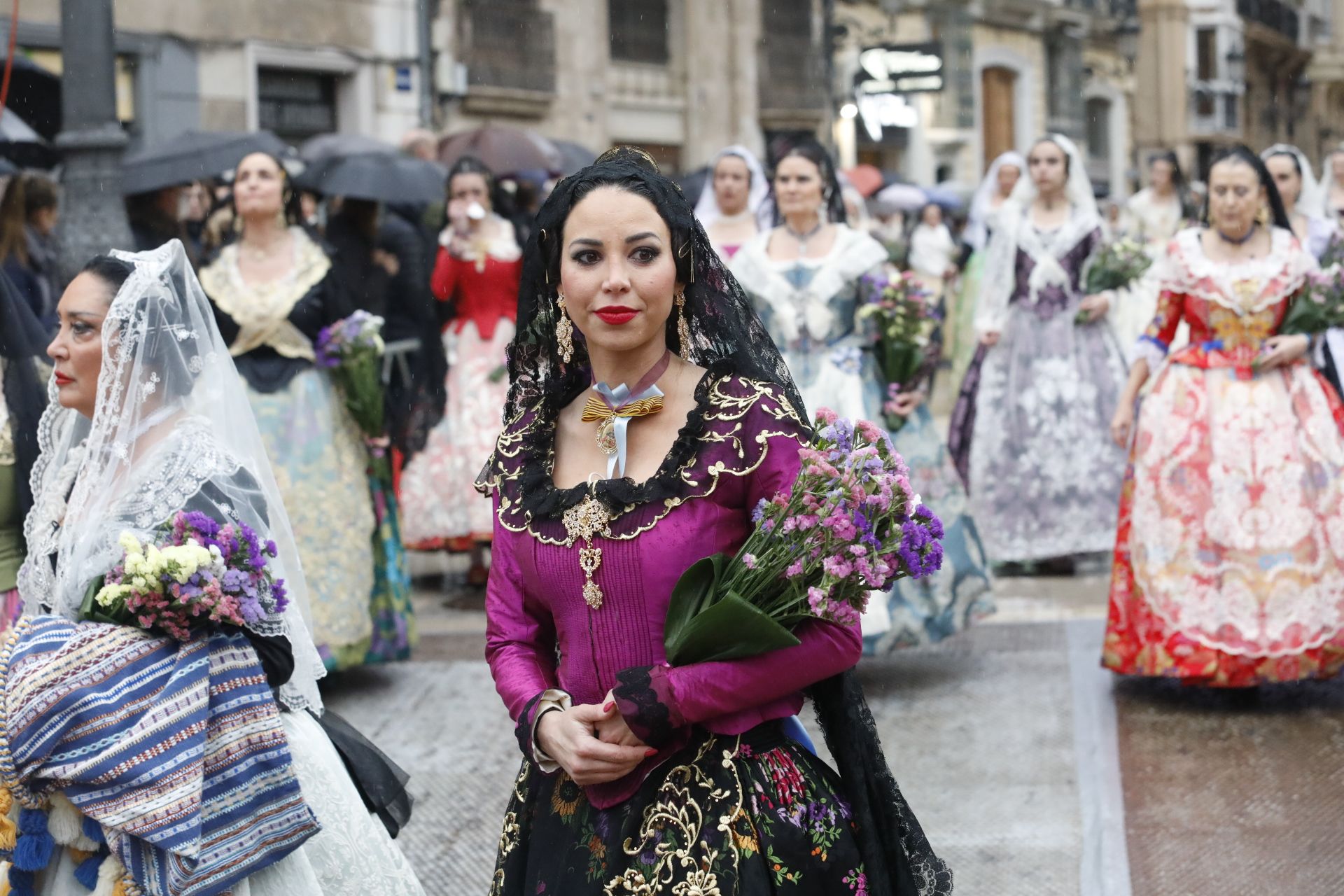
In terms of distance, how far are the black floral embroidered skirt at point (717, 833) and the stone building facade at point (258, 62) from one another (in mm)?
14084

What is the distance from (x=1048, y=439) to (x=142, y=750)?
7008 millimetres

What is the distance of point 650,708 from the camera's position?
2.84 meters

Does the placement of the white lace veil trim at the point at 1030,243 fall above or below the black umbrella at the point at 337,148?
below

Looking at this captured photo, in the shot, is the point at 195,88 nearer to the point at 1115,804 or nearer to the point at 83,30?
the point at 83,30

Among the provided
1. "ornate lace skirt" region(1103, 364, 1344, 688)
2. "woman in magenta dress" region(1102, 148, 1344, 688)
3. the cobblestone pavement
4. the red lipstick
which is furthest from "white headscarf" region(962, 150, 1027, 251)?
the red lipstick

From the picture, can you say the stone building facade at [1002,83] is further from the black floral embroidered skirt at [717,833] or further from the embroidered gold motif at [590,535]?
the black floral embroidered skirt at [717,833]

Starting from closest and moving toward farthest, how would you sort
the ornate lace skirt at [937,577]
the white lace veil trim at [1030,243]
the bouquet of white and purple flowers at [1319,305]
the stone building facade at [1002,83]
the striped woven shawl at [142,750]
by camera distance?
1. the striped woven shawl at [142,750]
2. the bouquet of white and purple flowers at [1319,305]
3. the ornate lace skirt at [937,577]
4. the white lace veil trim at [1030,243]
5. the stone building facade at [1002,83]

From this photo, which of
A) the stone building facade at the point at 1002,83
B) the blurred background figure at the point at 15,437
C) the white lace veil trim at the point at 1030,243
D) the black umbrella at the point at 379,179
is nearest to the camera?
the blurred background figure at the point at 15,437

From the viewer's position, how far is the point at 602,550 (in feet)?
9.81

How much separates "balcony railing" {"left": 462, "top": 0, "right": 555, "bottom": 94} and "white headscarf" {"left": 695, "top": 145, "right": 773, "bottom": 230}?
1311 centimetres

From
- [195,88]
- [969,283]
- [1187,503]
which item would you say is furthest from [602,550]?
[195,88]

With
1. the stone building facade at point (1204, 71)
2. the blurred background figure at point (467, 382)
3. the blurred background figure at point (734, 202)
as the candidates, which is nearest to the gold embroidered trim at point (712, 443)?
the blurred background figure at point (734, 202)

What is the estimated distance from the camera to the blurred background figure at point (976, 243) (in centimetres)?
1162

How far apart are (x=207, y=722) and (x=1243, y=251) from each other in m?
4.48
